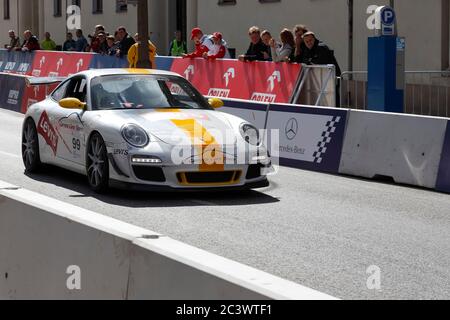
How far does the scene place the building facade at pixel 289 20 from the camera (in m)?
22.4

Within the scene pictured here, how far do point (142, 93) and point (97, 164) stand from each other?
121 centimetres

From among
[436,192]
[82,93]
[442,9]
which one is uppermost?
[442,9]

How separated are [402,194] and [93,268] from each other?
830 centimetres

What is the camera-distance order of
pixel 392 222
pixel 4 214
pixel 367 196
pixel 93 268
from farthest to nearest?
1. pixel 367 196
2. pixel 392 222
3. pixel 4 214
4. pixel 93 268

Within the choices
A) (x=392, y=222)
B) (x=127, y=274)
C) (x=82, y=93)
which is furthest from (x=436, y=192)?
(x=127, y=274)

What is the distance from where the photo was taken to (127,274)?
14.0 ft

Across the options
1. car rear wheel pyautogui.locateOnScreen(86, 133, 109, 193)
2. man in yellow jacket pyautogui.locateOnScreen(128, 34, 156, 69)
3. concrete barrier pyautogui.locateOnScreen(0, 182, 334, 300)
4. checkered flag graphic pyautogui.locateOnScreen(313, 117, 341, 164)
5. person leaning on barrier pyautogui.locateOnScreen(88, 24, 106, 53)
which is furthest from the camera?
person leaning on barrier pyautogui.locateOnScreen(88, 24, 106, 53)

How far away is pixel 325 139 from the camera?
14.9 metres

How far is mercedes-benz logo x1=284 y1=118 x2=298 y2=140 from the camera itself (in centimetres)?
1562

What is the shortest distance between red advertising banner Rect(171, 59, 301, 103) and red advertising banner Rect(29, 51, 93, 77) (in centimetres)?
579

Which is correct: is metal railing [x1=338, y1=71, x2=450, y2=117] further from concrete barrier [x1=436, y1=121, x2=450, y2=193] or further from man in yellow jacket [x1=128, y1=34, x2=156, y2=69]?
man in yellow jacket [x1=128, y1=34, x2=156, y2=69]

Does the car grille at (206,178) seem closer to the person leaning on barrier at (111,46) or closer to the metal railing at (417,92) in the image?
the metal railing at (417,92)

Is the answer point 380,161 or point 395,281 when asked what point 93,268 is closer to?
point 395,281

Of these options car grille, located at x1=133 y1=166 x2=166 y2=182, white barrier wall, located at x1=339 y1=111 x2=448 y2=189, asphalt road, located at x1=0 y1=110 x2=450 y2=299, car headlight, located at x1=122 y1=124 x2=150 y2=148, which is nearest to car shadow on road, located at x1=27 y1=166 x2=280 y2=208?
asphalt road, located at x1=0 y1=110 x2=450 y2=299
